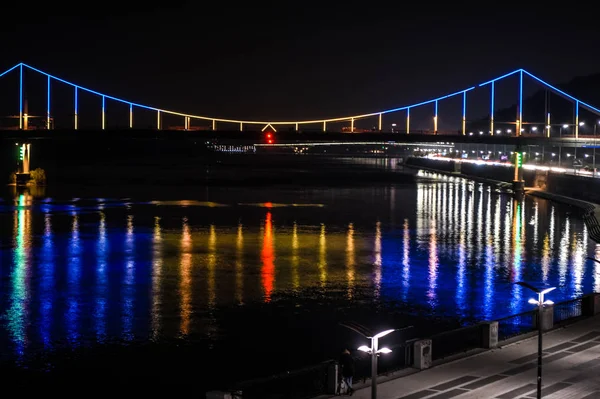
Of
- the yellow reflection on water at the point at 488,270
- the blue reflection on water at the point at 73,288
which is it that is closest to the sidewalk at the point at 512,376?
the yellow reflection on water at the point at 488,270

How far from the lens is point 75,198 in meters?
84.5

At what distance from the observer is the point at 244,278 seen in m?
37.2

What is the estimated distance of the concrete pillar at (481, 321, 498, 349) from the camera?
22969 mm

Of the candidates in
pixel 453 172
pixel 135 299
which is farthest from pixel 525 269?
pixel 453 172

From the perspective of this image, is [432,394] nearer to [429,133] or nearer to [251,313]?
[251,313]

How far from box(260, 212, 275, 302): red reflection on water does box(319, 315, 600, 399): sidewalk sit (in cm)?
1222

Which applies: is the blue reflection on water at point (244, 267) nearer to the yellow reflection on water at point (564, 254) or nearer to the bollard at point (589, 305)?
the yellow reflection on water at point (564, 254)

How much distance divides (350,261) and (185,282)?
33.3 feet

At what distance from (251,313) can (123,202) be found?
51940 mm

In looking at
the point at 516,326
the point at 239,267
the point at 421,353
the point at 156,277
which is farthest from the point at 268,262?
the point at 421,353

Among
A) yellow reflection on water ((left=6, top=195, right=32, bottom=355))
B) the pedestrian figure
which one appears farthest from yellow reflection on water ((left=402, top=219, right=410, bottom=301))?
the pedestrian figure

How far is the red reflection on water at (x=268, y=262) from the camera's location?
35156 mm

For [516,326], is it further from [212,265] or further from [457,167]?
[457,167]

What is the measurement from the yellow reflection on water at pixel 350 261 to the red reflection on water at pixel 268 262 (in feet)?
10.7
